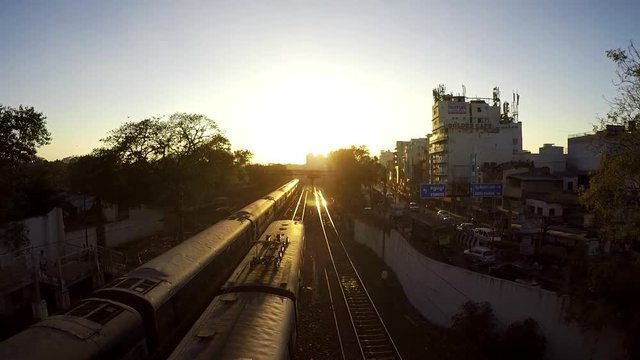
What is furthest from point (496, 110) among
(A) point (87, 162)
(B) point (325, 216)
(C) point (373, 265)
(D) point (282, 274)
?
(D) point (282, 274)

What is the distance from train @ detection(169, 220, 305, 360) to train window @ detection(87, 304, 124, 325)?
6.60 feet

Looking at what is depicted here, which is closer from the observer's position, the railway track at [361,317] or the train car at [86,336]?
the train car at [86,336]

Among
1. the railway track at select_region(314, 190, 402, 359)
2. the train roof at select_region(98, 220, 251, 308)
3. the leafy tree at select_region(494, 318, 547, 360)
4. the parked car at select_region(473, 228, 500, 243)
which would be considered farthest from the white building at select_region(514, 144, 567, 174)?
the train roof at select_region(98, 220, 251, 308)

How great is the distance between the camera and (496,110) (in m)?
79.9

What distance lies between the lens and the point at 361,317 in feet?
70.8

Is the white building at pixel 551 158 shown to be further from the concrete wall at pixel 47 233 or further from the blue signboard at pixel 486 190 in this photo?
the concrete wall at pixel 47 233

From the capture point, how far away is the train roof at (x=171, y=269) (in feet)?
40.5

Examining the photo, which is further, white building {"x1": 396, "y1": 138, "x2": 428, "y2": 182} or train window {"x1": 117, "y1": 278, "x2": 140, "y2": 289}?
white building {"x1": 396, "y1": 138, "x2": 428, "y2": 182}

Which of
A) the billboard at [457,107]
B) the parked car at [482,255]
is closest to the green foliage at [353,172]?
the billboard at [457,107]

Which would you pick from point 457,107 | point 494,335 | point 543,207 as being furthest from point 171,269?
point 457,107

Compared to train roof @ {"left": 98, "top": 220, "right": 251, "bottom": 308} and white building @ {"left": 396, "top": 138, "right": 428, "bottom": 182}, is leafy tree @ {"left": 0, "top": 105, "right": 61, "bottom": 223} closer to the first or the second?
train roof @ {"left": 98, "top": 220, "right": 251, "bottom": 308}

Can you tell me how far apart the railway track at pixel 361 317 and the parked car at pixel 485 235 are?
31.4 feet

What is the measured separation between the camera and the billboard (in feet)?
259

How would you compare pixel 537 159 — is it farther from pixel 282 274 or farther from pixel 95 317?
pixel 95 317
